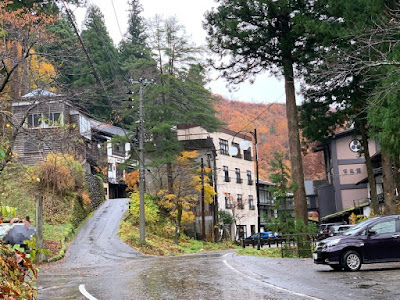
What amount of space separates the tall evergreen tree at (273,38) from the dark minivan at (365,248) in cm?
774

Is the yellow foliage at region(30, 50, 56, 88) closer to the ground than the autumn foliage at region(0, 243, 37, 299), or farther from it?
farther from it

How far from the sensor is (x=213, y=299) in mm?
8930

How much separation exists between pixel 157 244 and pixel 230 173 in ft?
90.2

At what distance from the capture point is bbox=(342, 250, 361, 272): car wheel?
47.2 ft

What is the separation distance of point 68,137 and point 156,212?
24.1 m

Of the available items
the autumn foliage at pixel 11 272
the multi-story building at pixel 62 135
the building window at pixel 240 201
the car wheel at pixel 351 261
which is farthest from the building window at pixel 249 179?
the autumn foliage at pixel 11 272

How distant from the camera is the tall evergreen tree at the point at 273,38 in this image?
71.3 feet

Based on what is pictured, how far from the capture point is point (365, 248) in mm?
14461

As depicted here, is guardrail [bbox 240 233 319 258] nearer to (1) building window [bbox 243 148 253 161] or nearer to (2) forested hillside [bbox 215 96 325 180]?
(1) building window [bbox 243 148 253 161]

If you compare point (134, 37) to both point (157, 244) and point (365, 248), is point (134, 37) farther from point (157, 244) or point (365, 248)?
point (365, 248)

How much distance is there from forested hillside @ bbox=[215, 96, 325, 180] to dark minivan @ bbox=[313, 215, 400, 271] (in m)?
52.8

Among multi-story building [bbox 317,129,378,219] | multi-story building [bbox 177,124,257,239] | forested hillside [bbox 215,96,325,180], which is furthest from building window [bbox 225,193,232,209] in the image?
multi-story building [bbox 317,129,378,219]

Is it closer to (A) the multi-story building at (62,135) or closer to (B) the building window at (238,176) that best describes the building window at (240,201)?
(B) the building window at (238,176)

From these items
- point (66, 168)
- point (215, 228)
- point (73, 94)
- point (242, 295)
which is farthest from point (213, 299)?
point (215, 228)
